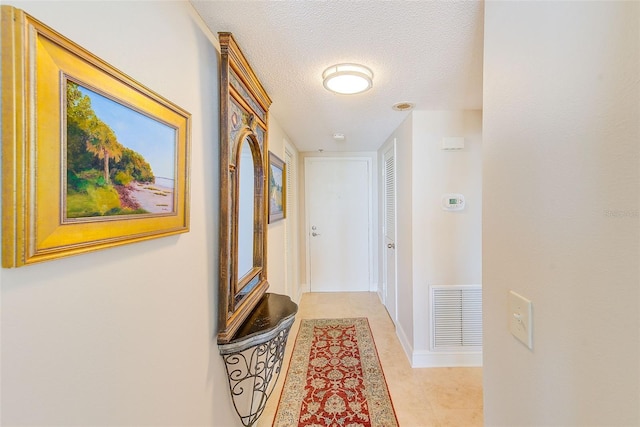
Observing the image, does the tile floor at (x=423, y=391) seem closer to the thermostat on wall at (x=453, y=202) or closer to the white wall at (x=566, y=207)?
the white wall at (x=566, y=207)

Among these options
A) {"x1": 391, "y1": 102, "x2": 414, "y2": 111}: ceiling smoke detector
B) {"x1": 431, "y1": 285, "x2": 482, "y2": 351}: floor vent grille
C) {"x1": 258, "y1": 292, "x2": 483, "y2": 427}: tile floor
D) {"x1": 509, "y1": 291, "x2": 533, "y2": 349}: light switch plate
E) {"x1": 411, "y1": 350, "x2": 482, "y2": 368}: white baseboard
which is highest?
{"x1": 391, "y1": 102, "x2": 414, "y2": 111}: ceiling smoke detector

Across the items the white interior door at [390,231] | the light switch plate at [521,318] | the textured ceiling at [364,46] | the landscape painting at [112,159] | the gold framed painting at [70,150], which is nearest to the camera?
the gold framed painting at [70,150]

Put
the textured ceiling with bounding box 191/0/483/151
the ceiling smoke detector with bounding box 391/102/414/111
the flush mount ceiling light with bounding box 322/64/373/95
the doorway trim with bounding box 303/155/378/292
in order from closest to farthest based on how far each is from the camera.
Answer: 1. the textured ceiling with bounding box 191/0/483/151
2. the flush mount ceiling light with bounding box 322/64/373/95
3. the ceiling smoke detector with bounding box 391/102/414/111
4. the doorway trim with bounding box 303/155/378/292

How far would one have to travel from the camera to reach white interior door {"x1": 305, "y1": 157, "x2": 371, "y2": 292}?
4.00 metres

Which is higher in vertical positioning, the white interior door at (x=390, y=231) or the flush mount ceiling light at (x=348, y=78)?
the flush mount ceiling light at (x=348, y=78)

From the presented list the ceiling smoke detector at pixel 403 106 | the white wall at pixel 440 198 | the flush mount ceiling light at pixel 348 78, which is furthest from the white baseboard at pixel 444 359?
the flush mount ceiling light at pixel 348 78

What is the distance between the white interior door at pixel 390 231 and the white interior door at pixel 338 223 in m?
0.59

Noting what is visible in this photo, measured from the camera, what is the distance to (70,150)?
52 cm

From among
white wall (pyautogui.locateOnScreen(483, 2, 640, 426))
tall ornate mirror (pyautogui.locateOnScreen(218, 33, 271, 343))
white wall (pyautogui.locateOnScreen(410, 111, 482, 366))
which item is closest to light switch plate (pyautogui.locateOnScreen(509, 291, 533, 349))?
white wall (pyautogui.locateOnScreen(483, 2, 640, 426))

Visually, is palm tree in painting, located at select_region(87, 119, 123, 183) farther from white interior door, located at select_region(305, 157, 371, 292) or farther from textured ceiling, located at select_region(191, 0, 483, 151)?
white interior door, located at select_region(305, 157, 371, 292)

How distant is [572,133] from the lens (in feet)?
1.95

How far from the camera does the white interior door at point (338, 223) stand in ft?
13.1

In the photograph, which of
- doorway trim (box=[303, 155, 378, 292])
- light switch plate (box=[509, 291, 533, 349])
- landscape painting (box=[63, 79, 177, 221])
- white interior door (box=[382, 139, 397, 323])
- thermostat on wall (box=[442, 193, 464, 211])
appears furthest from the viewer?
doorway trim (box=[303, 155, 378, 292])

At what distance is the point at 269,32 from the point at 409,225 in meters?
1.78
